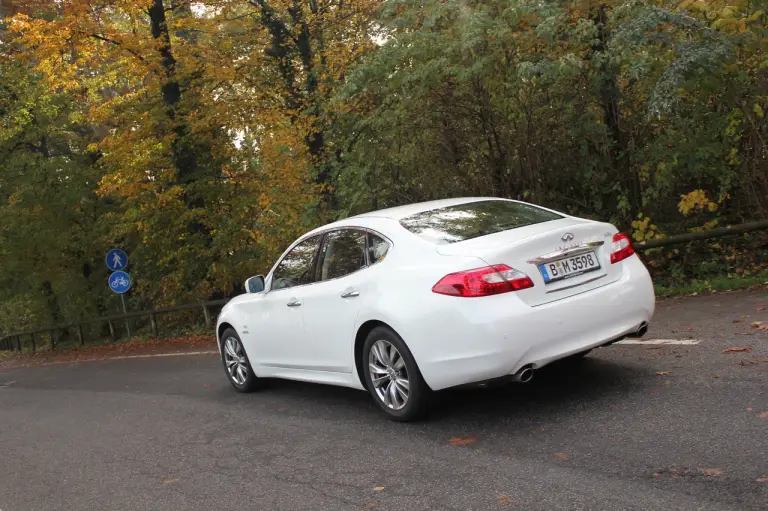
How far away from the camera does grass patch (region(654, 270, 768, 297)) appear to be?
33.7 ft

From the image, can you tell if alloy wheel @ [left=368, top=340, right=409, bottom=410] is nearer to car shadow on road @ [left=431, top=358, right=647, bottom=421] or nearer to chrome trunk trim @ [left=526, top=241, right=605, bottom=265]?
car shadow on road @ [left=431, top=358, right=647, bottom=421]

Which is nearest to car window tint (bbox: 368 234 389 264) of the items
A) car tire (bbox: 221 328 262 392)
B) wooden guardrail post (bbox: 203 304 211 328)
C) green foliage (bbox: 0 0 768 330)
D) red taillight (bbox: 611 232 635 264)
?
red taillight (bbox: 611 232 635 264)

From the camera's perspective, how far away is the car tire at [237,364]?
862 cm

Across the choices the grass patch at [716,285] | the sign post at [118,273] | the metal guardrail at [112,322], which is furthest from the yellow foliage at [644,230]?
the sign post at [118,273]

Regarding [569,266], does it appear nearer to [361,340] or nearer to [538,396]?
[538,396]

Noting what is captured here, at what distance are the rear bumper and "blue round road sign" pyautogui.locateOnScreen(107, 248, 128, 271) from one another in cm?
2084

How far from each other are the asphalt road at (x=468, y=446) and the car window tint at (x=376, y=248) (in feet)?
4.27

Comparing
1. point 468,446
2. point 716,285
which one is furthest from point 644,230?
point 468,446

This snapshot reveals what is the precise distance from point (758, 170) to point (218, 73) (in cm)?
1296

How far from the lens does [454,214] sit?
6598 mm

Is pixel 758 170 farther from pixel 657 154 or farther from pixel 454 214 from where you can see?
pixel 454 214

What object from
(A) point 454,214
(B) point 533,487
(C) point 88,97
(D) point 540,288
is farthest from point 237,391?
(C) point 88,97

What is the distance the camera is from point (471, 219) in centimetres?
645

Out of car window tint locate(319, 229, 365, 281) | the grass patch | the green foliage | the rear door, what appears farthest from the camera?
the green foliage
